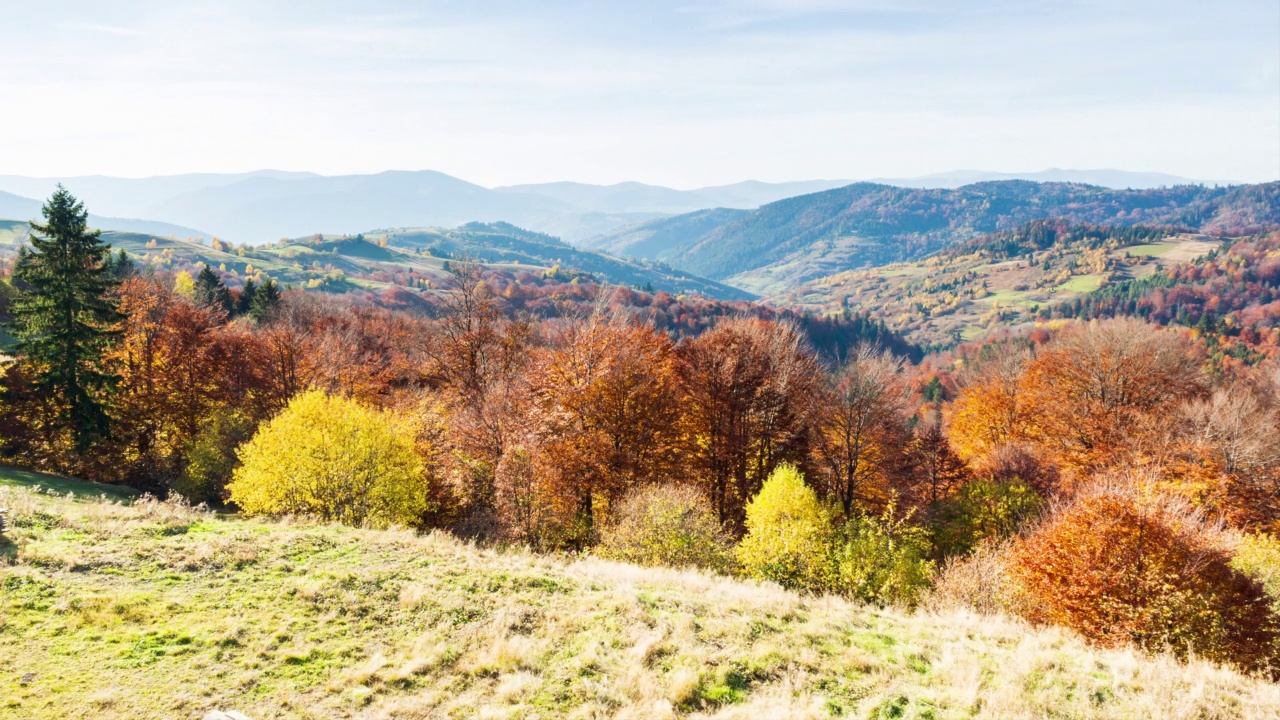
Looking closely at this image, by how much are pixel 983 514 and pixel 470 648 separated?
31478 mm

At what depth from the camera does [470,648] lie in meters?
12.1

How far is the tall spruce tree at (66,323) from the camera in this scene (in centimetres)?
3100

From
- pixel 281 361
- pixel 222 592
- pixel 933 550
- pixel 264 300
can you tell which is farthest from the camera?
pixel 264 300

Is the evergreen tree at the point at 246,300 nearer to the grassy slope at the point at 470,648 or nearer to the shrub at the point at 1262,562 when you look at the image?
the grassy slope at the point at 470,648

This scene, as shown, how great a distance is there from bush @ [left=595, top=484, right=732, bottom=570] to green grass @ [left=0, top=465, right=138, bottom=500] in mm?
22008

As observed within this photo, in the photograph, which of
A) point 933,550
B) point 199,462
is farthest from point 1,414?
point 933,550

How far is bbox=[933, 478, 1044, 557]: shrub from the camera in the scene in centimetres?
3250

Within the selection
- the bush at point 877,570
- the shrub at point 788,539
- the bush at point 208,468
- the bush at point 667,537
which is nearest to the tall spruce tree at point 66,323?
the bush at point 208,468

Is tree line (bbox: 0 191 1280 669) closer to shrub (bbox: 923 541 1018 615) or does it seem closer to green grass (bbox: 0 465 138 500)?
shrub (bbox: 923 541 1018 615)

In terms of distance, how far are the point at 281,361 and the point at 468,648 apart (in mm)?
35973

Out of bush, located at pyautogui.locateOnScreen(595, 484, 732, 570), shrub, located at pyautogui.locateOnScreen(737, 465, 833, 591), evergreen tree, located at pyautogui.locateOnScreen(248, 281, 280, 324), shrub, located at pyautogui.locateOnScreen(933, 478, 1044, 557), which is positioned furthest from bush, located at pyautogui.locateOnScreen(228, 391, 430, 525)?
evergreen tree, located at pyautogui.locateOnScreen(248, 281, 280, 324)

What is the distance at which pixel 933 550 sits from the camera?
33.9m

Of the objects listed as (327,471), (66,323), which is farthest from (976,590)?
(66,323)

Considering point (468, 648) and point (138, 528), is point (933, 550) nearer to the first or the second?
point (468, 648)
